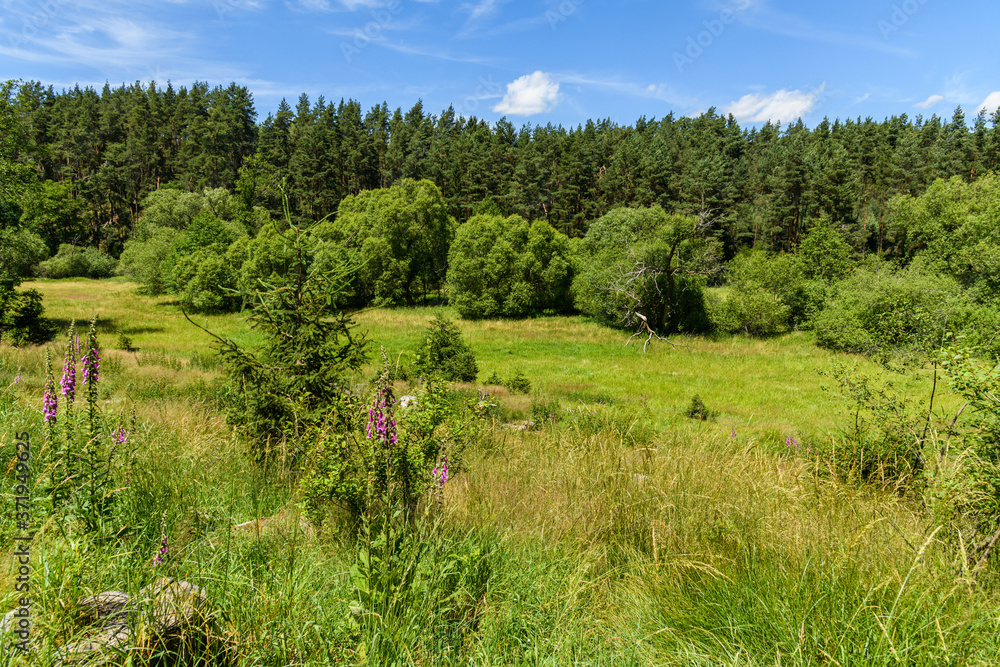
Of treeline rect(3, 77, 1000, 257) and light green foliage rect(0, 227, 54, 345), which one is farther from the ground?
treeline rect(3, 77, 1000, 257)

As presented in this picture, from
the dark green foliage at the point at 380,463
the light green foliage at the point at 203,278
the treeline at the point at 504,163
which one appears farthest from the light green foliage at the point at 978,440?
the treeline at the point at 504,163

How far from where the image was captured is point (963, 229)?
33.4 meters

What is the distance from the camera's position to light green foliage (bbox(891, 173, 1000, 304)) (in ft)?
97.5

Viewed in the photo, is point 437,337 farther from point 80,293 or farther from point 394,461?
point 80,293

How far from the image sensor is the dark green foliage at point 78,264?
55688mm

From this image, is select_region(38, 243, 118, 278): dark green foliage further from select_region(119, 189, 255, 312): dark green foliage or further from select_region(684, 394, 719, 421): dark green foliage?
select_region(684, 394, 719, 421): dark green foliage

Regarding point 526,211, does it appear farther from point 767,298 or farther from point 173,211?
point 173,211

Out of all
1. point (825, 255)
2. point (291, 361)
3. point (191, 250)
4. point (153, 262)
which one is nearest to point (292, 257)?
point (291, 361)

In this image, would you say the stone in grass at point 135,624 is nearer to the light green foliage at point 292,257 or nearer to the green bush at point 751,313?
the light green foliage at point 292,257

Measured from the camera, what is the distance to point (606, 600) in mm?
2797

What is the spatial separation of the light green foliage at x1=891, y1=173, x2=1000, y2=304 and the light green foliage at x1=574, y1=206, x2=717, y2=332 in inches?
579

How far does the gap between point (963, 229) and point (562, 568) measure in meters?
43.5

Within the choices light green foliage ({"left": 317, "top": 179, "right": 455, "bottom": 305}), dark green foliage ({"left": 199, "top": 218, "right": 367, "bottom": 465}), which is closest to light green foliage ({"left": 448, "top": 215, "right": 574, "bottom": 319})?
light green foliage ({"left": 317, "top": 179, "right": 455, "bottom": 305})

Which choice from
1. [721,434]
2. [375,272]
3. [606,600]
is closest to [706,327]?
[375,272]
